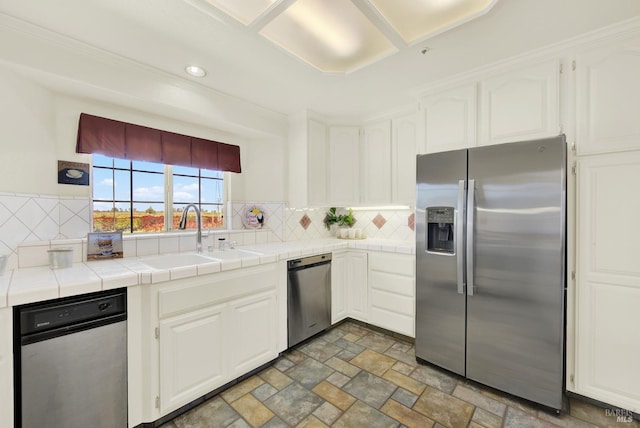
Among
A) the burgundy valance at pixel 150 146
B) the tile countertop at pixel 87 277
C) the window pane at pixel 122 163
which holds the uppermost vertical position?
the burgundy valance at pixel 150 146

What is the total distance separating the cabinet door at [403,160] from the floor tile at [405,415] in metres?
1.80

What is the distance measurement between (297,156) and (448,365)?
240cm

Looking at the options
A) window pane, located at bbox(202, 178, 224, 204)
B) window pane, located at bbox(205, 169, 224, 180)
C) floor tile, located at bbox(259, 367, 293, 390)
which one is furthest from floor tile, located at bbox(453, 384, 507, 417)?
window pane, located at bbox(205, 169, 224, 180)

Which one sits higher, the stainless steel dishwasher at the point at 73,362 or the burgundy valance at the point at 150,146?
the burgundy valance at the point at 150,146

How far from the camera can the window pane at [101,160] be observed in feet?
7.03

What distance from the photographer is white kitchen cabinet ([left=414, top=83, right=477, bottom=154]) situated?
211 cm

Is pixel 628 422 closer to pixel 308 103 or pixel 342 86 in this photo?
pixel 342 86

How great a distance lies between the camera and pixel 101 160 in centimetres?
218

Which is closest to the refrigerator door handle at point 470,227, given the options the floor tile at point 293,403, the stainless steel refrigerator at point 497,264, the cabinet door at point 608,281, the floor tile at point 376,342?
the stainless steel refrigerator at point 497,264

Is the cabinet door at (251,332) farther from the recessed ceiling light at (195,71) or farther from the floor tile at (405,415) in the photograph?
the recessed ceiling light at (195,71)

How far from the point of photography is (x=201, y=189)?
9.15 feet

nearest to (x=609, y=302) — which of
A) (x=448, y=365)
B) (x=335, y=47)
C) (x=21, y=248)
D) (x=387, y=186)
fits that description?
(x=448, y=365)

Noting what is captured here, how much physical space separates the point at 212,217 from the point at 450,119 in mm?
2461

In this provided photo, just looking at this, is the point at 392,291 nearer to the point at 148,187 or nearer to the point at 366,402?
the point at 366,402
